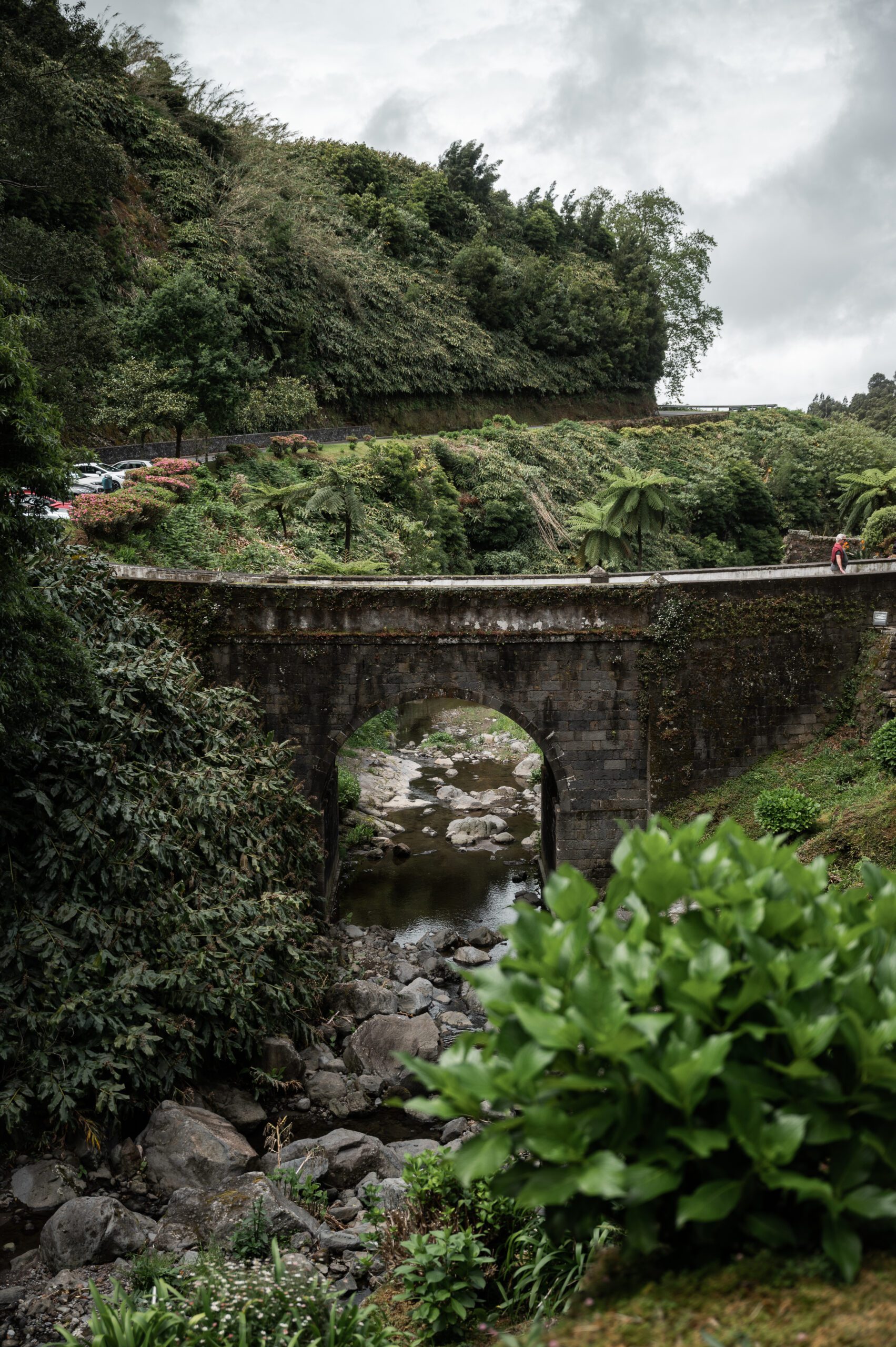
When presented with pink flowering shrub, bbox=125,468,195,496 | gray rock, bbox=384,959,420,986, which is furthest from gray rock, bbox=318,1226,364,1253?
pink flowering shrub, bbox=125,468,195,496

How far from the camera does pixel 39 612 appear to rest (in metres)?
9.95

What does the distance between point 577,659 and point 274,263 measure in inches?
1170

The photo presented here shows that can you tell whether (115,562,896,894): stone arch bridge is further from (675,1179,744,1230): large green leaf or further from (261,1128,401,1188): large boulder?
(675,1179,744,1230): large green leaf

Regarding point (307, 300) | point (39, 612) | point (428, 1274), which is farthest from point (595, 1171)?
point (307, 300)

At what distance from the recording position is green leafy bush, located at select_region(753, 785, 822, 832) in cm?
1477


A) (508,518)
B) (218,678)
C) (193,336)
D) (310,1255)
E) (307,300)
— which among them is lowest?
(310,1255)

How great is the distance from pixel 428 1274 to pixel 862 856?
30.8 ft

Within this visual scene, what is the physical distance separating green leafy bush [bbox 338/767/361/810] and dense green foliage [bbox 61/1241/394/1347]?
15298mm

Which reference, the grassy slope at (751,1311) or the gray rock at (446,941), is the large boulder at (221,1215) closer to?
the grassy slope at (751,1311)

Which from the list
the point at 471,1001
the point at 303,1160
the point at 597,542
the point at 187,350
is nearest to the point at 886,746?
A: the point at 471,1001

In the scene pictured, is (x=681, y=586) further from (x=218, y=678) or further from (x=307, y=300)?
(x=307, y=300)

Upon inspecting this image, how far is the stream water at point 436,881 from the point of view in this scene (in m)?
18.0

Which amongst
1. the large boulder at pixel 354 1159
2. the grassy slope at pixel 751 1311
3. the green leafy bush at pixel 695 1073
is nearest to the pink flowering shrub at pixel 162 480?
the large boulder at pixel 354 1159

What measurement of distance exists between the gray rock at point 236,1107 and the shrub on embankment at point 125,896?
395 mm
